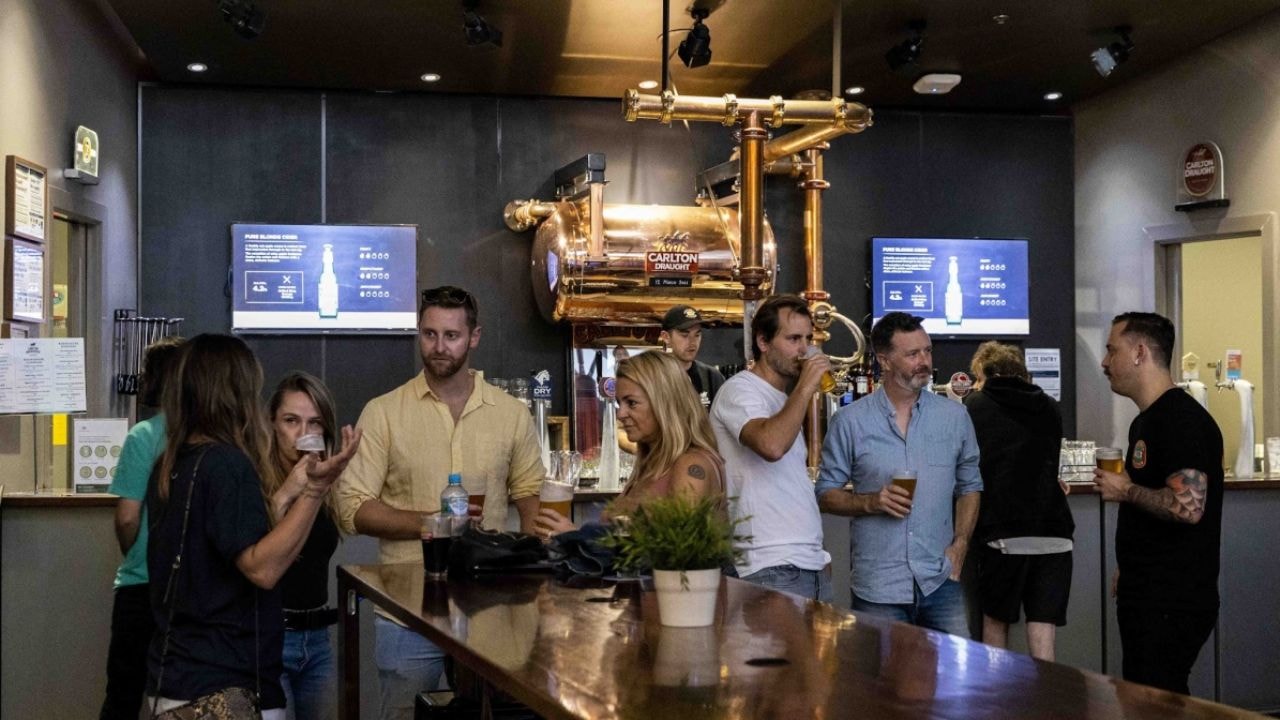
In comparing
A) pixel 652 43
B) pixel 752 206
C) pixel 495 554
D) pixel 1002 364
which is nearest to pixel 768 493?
pixel 495 554

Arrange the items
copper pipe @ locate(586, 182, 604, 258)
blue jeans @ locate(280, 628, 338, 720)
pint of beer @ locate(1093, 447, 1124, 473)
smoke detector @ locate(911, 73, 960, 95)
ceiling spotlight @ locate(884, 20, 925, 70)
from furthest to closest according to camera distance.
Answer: smoke detector @ locate(911, 73, 960, 95), copper pipe @ locate(586, 182, 604, 258), ceiling spotlight @ locate(884, 20, 925, 70), pint of beer @ locate(1093, 447, 1124, 473), blue jeans @ locate(280, 628, 338, 720)

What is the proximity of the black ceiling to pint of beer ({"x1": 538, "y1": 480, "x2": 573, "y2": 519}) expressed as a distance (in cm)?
391

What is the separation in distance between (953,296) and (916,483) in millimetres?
5224

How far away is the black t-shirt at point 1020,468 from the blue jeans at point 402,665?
86.7 inches

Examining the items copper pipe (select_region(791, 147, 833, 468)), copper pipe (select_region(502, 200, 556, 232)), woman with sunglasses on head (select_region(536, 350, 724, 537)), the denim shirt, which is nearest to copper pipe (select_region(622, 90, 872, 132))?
copper pipe (select_region(791, 147, 833, 468))

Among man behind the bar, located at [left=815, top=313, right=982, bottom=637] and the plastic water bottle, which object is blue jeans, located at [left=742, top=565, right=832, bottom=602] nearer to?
man behind the bar, located at [left=815, top=313, right=982, bottom=637]

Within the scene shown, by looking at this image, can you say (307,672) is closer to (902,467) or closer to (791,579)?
(791,579)

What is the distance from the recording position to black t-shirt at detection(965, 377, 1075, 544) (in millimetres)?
4852

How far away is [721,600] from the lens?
2.85 m

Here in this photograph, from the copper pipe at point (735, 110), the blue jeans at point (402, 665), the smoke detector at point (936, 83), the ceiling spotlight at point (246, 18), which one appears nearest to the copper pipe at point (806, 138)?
the copper pipe at point (735, 110)

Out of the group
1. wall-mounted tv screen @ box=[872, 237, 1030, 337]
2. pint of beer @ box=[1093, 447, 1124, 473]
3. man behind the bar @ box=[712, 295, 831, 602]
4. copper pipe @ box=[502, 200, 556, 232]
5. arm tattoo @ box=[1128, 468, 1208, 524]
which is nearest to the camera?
man behind the bar @ box=[712, 295, 831, 602]

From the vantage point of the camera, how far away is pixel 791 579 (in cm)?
376

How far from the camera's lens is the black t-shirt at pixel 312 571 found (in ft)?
11.2

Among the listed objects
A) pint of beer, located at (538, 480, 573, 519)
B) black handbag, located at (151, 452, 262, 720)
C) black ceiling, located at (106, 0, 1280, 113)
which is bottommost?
black handbag, located at (151, 452, 262, 720)
